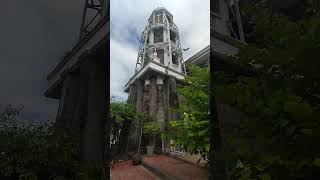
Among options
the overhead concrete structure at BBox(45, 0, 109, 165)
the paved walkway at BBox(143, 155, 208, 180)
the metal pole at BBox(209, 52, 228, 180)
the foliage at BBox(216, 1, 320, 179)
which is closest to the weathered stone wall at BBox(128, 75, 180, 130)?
the paved walkway at BBox(143, 155, 208, 180)

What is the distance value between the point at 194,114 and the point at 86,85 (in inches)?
83.3

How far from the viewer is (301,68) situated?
9.98 ft

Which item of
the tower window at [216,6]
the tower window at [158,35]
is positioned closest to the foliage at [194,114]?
the tower window at [158,35]

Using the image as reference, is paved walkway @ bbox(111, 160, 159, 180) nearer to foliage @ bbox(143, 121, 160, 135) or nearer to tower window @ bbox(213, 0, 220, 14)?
foliage @ bbox(143, 121, 160, 135)

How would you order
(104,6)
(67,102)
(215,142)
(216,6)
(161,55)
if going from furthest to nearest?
(216,6), (67,102), (104,6), (215,142), (161,55)

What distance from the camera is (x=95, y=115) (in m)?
6.29

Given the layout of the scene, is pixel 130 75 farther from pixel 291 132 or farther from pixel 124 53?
pixel 291 132

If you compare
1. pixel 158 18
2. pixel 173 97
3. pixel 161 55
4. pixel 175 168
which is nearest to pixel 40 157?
pixel 175 168

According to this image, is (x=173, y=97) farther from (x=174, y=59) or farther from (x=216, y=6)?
(x=216, y=6)

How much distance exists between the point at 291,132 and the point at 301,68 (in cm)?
60

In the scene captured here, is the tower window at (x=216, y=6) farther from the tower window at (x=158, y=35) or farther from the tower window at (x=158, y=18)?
the tower window at (x=158, y=18)

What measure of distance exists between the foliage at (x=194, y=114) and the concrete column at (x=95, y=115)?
132cm

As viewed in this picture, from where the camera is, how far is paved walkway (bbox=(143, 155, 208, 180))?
507 centimetres

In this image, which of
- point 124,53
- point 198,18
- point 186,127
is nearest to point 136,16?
point 124,53
